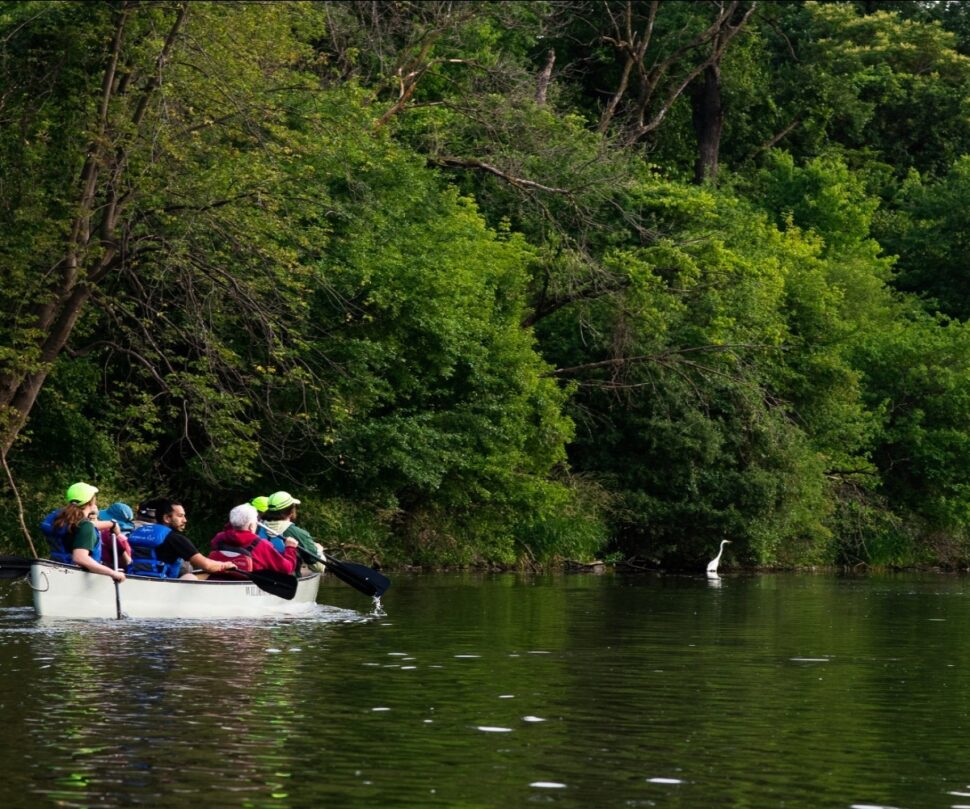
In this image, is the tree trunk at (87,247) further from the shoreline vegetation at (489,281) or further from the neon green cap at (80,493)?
the neon green cap at (80,493)

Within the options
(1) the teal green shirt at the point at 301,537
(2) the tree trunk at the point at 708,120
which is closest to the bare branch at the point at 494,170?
(1) the teal green shirt at the point at 301,537

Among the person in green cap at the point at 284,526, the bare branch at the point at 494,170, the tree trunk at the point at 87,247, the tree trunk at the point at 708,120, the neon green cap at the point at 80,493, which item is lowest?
the person in green cap at the point at 284,526

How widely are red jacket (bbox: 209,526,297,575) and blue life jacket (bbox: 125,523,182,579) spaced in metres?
0.67

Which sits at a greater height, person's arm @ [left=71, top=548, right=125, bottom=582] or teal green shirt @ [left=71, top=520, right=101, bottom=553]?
teal green shirt @ [left=71, top=520, right=101, bottom=553]

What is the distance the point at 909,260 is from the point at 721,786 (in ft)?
194

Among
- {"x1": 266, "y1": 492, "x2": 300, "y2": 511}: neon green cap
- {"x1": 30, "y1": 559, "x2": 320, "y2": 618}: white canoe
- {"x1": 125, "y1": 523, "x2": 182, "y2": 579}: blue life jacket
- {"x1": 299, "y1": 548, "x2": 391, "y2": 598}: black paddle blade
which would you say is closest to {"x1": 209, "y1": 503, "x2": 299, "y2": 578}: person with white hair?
{"x1": 30, "y1": 559, "x2": 320, "y2": 618}: white canoe

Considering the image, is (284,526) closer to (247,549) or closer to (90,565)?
(247,549)

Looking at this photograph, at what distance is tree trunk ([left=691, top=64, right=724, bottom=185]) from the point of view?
62.5m

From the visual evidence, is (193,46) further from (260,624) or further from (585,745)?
(585,745)

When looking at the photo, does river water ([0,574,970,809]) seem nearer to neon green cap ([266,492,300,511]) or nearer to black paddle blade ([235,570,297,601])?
black paddle blade ([235,570,297,601])

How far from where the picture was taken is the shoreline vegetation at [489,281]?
31547 millimetres

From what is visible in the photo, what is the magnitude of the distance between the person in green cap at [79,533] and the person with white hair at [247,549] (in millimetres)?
1770

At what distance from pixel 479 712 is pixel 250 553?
10.7 metres

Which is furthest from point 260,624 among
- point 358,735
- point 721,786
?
point 721,786
